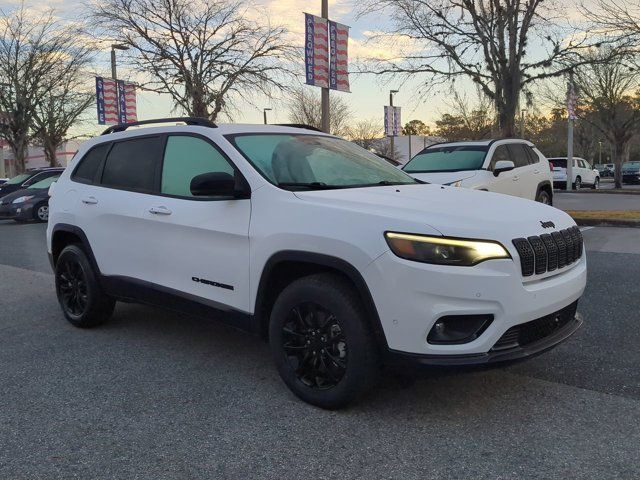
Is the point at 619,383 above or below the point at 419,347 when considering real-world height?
below

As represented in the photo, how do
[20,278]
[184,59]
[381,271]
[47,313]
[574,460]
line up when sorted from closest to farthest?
1. [574,460]
2. [381,271]
3. [47,313]
4. [20,278]
5. [184,59]

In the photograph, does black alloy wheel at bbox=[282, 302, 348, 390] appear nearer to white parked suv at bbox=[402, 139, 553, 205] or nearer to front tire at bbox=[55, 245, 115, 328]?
front tire at bbox=[55, 245, 115, 328]

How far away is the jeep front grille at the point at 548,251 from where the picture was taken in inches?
122

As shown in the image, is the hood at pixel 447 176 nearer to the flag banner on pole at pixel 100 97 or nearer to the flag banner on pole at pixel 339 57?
the flag banner on pole at pixel 339 57

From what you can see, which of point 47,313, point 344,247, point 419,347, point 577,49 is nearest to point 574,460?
point 419,347

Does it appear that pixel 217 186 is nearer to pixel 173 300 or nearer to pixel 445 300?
pixel 173 300

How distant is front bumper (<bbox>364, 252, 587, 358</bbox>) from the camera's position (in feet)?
9.62

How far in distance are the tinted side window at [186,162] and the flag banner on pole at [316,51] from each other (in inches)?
374

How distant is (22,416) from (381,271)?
88.2 inches

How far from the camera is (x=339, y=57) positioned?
14.0 m

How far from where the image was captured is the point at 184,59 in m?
22.5

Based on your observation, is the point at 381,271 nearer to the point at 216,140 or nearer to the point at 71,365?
the point at 216,140

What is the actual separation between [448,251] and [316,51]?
11.6 m

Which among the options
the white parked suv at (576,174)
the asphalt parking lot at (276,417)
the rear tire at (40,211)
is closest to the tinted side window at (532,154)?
the asphalt parking lot at (276,417)
